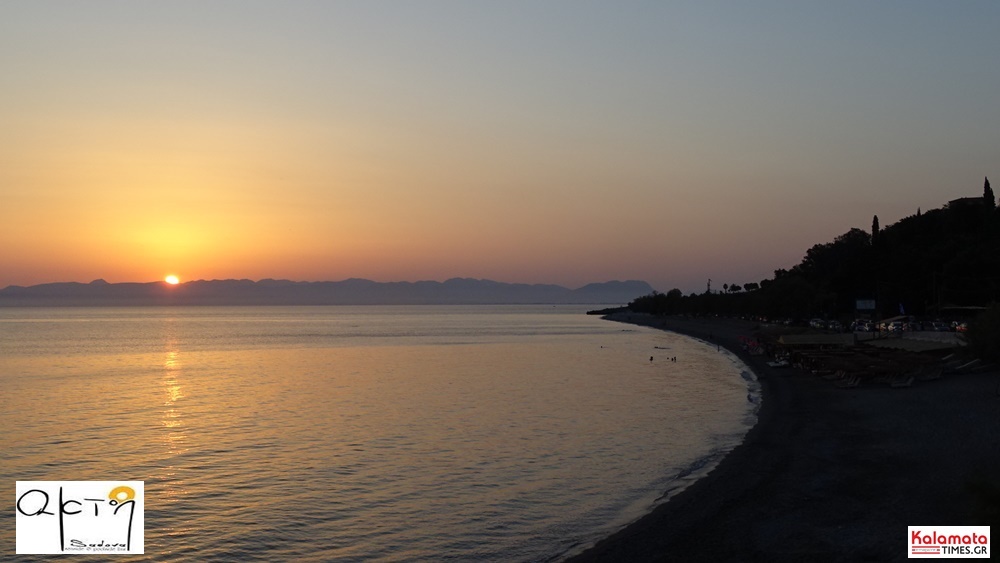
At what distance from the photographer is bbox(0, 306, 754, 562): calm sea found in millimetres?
18531

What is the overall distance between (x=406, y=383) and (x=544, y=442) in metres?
26.4

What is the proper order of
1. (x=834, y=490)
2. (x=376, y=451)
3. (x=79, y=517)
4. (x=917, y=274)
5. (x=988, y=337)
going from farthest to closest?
(x=917, y=274) < (x=988, y=337) < (x=376, y=451) < (x=834, y=490) < (x=79, y=517)

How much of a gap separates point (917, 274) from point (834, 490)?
100m

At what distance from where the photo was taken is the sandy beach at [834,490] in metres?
15.3

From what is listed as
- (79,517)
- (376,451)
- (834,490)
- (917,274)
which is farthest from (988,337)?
(917,274)

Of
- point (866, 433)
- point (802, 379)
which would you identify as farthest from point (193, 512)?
point (802, 379)

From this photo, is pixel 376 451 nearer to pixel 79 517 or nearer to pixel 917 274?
pixel 79 517

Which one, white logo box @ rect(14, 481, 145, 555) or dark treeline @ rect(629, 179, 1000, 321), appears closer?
white logo box @ rect(14, 481, 145, 555)

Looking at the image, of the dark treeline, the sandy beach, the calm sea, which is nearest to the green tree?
the calm sea

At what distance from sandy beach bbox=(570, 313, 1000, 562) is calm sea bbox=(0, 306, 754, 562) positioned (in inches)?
59.9

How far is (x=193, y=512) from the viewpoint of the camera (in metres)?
20.5

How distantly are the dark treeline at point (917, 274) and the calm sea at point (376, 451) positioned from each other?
48992 millimetres

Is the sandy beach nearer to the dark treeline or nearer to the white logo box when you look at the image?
the white logo box

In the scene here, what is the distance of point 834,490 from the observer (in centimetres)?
1970
